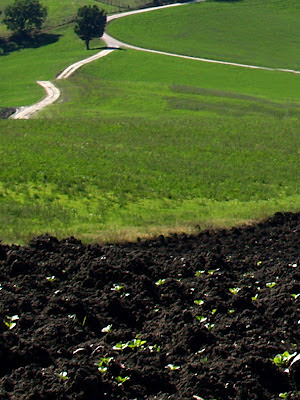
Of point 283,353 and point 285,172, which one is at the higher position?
point 283,353

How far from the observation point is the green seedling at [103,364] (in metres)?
11.1

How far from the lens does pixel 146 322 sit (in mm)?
13336

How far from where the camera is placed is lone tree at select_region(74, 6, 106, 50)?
324 feet

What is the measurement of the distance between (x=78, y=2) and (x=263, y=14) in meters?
35.3

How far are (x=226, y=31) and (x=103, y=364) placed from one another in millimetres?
108979

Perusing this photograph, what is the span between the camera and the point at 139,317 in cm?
1357

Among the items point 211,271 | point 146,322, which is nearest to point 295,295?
point 211,271

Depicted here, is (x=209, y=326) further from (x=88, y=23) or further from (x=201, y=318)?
(x=88, y=23)

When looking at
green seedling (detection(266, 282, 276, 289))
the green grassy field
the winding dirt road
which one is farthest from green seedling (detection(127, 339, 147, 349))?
the green grassy field

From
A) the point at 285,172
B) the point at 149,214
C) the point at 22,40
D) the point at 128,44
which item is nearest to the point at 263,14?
the point at 128,44

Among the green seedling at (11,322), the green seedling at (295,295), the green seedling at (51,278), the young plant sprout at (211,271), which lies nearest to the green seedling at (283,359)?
the green seedling at (295,295)

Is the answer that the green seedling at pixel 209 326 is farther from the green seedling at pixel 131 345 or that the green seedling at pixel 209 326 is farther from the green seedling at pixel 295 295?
the green seedling at pixel 295 295

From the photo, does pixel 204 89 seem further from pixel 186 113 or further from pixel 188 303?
pixel 188 303

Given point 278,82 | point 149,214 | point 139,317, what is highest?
point 139,317
